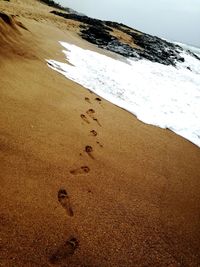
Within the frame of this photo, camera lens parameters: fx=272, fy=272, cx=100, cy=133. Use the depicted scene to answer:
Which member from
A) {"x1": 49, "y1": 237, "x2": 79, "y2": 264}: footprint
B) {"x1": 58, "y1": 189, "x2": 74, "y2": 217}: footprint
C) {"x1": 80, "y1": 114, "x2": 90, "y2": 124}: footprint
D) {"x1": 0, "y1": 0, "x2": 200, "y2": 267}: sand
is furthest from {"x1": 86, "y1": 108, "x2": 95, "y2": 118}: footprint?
{"x1": 49, "y1": 237, "x2": 79, "y2": 264}: footprint

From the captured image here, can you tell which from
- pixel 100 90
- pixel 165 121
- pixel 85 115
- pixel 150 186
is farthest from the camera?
pixel 100 90

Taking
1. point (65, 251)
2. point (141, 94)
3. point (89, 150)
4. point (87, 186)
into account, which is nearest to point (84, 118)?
point (89, 150)

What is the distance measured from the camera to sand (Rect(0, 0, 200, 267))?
7.22ft

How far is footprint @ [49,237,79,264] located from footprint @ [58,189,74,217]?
0.28 meters

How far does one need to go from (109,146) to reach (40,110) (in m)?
1.15

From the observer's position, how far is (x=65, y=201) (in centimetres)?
258

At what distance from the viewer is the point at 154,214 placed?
9.17 feet

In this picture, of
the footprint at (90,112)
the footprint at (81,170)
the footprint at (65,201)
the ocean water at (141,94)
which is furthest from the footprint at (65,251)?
the ocean water at (141,94)

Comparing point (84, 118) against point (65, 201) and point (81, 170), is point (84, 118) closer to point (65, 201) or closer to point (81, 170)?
point (81, 170)

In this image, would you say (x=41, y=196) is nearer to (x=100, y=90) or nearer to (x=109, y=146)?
(x=109, y=146)

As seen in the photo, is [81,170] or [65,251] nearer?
[65,251]

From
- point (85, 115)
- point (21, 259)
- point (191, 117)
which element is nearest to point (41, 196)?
point (21, 259)

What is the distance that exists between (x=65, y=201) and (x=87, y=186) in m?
0.35

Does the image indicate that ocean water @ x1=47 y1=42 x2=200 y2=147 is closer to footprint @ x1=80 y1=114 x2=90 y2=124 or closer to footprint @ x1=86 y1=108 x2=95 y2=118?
footprint @ x1=86 y1=108 x2=95 y2=118
